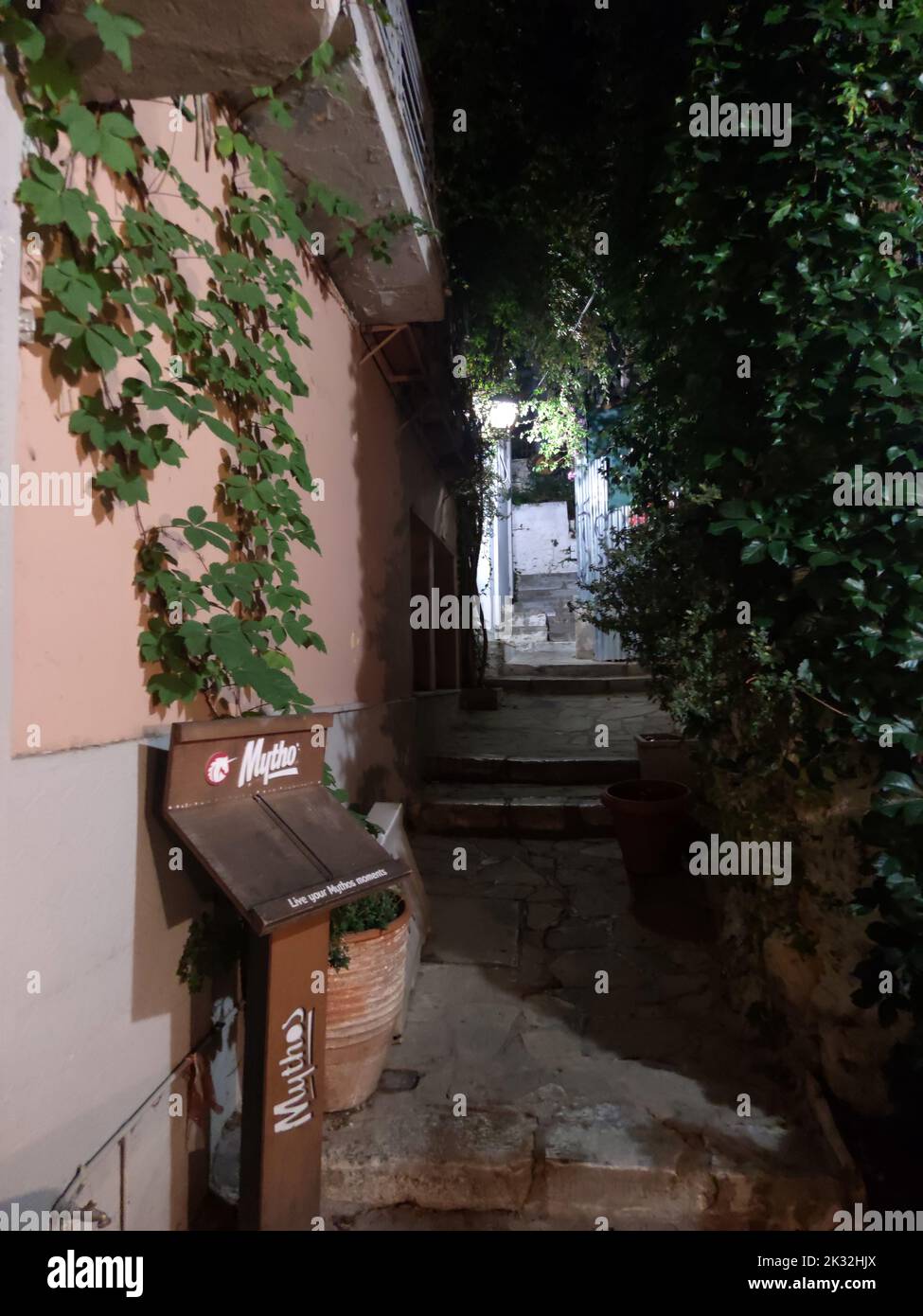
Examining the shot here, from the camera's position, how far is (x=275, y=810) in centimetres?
200

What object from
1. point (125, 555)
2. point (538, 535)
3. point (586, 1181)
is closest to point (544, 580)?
point (538, 535)

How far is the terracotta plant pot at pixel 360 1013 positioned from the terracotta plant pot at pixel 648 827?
204cm

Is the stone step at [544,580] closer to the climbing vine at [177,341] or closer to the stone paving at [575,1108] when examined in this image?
the stone paving at [575,1108]

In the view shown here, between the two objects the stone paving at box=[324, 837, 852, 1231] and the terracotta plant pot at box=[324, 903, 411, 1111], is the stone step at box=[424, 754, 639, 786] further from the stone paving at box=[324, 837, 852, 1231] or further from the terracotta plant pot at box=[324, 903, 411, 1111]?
the terracotta plant pot at box=[324, 903, 411, 1111]

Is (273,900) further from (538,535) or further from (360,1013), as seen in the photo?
(538,535)

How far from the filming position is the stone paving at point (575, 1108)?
7.51ft

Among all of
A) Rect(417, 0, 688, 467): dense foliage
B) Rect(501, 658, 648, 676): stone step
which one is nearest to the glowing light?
Rect(417, 0, 688, 467): dense foliage

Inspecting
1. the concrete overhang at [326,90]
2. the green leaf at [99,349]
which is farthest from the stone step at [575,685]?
the green leaf at [99,349]

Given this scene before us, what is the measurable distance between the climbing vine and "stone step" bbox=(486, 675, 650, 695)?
6698 millimetres

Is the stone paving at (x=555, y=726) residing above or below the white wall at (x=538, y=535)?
below

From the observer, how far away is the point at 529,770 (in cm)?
595

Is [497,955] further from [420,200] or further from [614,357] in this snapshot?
[614,357]

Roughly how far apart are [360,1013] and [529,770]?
11.8 feet

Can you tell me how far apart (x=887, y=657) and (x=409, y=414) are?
14.9 feet
